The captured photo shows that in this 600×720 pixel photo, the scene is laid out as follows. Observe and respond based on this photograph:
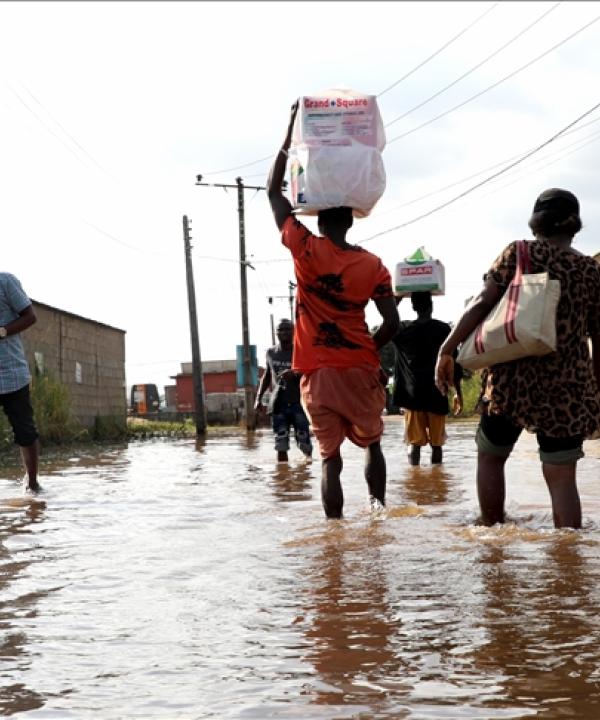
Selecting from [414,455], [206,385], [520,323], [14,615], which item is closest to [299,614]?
[14,615]

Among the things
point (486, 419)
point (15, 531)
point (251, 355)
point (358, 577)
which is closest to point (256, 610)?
point (358, 577)

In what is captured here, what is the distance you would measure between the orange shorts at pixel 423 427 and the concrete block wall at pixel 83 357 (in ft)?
29.3

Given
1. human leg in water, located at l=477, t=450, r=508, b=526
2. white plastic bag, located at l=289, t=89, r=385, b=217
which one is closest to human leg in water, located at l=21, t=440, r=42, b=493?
white plastic bag, located at l=289, t=89, r=385, b=217

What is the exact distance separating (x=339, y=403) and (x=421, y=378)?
13.6 ft

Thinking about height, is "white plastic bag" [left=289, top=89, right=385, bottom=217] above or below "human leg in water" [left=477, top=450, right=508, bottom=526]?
above

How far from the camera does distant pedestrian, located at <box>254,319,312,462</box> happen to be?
11.1 meters

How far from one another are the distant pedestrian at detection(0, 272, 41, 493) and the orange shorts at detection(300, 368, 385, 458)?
107 inches

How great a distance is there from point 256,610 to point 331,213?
256 cm

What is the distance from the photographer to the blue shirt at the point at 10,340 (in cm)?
729

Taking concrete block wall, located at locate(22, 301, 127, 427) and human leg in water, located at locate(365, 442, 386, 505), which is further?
concrete block wall, located at locate(22, 301, 127, 427)

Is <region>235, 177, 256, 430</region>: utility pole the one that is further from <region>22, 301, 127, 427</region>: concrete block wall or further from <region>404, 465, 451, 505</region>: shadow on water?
<region>404, 465, 451, 505</region>: shadow on water

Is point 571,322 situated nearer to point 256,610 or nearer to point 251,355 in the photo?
point 256,610

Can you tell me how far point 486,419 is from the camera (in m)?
4.84

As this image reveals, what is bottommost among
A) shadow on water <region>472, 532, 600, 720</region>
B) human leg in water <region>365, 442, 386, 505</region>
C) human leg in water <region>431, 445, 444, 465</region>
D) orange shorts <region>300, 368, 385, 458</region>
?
shadow on water <region>472, 532, 600, 720</region>
